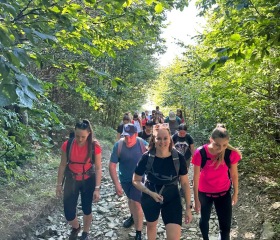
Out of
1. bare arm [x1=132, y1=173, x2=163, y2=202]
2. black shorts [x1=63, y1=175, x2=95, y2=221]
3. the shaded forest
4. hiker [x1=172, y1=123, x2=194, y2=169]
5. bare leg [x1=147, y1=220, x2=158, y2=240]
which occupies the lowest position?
bare leg [x1=147, y1=220, x2=158, y2=240]

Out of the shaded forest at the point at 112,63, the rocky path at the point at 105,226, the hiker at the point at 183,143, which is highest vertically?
the shaded forest at the point at 112,63

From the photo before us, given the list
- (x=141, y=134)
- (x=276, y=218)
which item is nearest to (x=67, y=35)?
(x=276, y=218)

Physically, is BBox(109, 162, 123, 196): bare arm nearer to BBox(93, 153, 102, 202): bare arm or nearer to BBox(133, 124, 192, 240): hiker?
BBox(93, 153, 102, 202): bare arm

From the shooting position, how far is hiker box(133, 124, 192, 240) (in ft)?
13.1

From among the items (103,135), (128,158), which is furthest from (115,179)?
(103,135)

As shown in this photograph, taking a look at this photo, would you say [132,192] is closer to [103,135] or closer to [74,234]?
[74,234]

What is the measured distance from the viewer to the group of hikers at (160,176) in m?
4.04

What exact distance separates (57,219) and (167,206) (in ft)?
10.2

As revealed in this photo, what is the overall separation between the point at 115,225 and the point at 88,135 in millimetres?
2320

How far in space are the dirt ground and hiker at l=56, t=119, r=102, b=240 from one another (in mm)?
927

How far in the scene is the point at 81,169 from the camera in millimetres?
4871

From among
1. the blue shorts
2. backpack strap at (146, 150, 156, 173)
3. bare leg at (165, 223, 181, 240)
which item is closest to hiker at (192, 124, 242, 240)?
bare leg at (165, 223, 181, 240)

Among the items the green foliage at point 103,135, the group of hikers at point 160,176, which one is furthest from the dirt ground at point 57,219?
the green foliage at point 103,135

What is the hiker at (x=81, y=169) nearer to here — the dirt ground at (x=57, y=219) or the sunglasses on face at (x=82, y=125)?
the sunglasses on face at (x=82, y=125)
